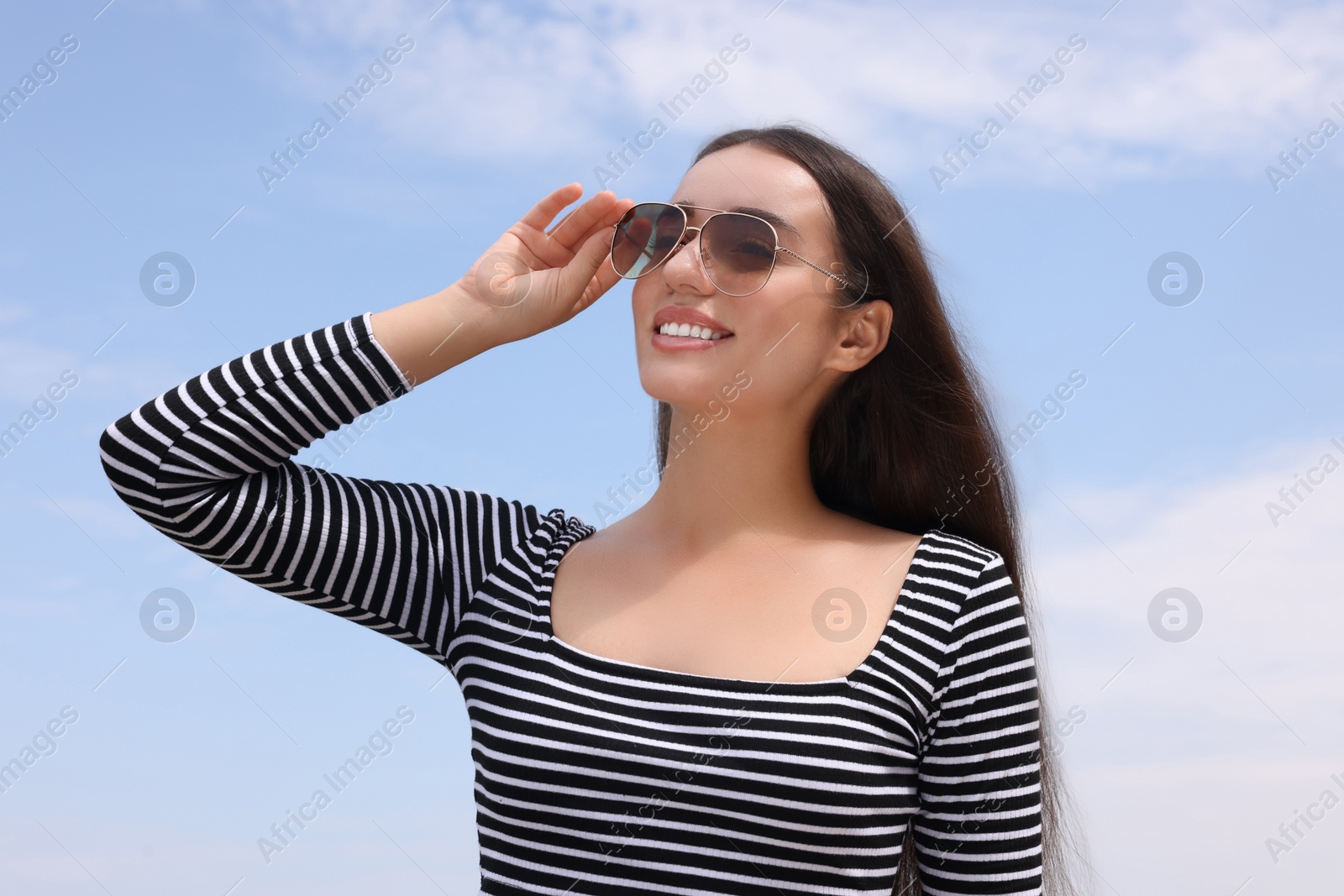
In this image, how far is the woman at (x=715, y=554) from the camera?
3.10 metres

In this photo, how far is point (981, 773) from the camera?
3191 mm

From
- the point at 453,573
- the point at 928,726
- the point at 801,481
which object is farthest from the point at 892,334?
the point at 453,573

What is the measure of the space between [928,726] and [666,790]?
0.75 meters

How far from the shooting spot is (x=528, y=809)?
3207mm

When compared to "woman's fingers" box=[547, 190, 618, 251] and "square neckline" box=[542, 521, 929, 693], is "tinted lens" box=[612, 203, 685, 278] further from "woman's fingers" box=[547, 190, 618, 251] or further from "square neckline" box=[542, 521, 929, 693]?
"square neckline" box=[542, 521, 929, 693]

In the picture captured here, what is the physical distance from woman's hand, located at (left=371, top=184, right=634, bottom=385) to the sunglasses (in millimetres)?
115

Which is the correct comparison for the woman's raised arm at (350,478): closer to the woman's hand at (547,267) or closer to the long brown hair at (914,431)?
the woman's hand at (547,267)

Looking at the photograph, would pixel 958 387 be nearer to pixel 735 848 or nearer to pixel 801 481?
pixel 801 481

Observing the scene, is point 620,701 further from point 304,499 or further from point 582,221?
point 582,221

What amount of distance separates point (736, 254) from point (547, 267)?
645 millimetres

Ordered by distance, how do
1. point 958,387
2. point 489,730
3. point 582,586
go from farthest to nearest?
point 958,387, point 582,586, point 489,730

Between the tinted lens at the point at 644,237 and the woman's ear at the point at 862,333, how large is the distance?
0.61 m

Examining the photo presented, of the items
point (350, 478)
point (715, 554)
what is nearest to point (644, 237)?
point (715, 554)

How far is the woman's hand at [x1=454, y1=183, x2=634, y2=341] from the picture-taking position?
3.48 metres
